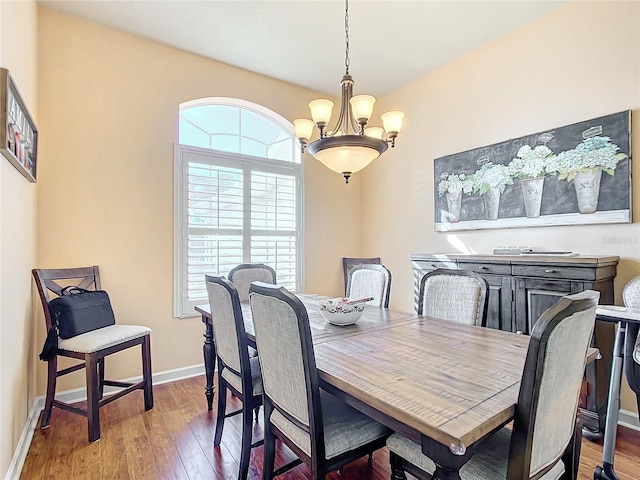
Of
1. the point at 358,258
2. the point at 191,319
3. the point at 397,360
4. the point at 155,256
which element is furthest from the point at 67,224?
the point at 358,258

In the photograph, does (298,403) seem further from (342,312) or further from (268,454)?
(342,312)

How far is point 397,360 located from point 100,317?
7.35 ft

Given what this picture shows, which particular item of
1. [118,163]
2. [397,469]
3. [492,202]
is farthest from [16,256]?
[492,202]

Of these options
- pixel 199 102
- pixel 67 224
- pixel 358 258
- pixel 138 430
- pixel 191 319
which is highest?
pixel 199 102

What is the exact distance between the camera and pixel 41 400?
2.57 m

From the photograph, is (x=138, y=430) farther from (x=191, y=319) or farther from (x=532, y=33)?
(x=532, y=33)

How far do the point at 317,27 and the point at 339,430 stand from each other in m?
2.96

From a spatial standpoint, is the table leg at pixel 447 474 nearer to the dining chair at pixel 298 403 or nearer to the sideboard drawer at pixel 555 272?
the dining chair at pixel 298 403

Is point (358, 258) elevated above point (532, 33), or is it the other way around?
point (532, 33)

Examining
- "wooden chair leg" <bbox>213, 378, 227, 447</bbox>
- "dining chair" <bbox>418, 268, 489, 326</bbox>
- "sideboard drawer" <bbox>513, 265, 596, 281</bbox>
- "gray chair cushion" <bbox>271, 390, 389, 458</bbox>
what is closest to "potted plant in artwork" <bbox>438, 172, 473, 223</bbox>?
"sideboard drawer" <bbox>513, 265, 596, 281</bbox>

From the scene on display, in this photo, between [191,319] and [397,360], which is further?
[191,319]

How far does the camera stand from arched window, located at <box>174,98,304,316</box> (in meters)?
3.26

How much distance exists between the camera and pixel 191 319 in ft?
10.8

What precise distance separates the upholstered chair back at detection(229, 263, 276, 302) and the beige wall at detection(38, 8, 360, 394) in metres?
0.68
